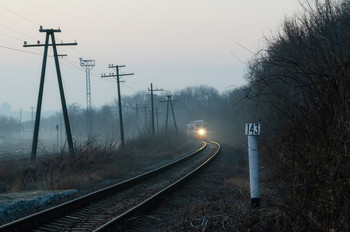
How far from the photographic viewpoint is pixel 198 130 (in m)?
57.5

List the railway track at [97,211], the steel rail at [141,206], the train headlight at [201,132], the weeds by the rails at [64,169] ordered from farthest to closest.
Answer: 1. the train headlight at [201,132]
2. the weeds by the rails at [64,169]
3. the railway track at [97,211]
4. the steel rail at [141,206]

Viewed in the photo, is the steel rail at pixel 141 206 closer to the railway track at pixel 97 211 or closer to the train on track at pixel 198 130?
the railway track at pixel 97 211

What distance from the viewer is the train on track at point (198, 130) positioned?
57312mm

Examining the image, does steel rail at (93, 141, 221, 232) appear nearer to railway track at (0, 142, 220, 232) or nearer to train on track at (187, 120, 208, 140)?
railway track at (0, 142, 220, 232)

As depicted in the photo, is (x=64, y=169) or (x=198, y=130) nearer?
(x=64, y=169)

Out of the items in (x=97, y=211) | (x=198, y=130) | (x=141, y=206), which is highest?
(x=198, y=130)

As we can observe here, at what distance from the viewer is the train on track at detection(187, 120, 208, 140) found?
57312 mm

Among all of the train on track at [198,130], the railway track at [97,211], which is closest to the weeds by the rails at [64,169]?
the railway track at [97,211]

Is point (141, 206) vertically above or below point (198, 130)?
below

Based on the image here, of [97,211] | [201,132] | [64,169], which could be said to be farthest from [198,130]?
[97,211]

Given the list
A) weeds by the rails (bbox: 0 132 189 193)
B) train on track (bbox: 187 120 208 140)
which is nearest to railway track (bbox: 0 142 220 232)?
weeds by the rails (bbox: 0 132 189 193)

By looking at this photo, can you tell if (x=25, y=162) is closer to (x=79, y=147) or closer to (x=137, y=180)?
Answer: (x=79, y=147)

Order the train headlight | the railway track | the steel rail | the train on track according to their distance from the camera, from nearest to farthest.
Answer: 1. the steel rail
2. the railway track
3. the train on track
4. the train headlight

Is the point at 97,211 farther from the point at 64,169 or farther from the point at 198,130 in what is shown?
the point at 198,130
